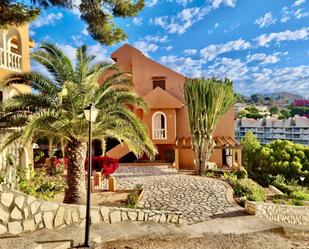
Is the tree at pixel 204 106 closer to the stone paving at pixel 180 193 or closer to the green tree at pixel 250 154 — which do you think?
the stone paving at pixel 180 193

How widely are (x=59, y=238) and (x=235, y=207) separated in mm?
7186

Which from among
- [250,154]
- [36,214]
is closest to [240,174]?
[36,214]

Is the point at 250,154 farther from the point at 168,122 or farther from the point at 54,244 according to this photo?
the point at 54,244

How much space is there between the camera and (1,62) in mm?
12156

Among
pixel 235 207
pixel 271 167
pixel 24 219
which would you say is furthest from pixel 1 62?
pixel 271 167

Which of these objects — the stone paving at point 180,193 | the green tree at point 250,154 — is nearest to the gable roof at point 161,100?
the stone paving at point 180,193

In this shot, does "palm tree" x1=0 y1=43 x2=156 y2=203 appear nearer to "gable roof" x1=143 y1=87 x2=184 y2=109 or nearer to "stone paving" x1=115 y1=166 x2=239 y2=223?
"stone paving" x1=115 y1=166 x2=239 y2=223

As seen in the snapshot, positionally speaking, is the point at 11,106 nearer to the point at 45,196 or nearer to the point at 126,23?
the point at 45,196

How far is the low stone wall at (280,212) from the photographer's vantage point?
1016cm

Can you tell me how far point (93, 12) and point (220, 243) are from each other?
882 cm

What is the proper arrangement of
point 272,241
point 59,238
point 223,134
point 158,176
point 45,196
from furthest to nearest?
point 223,134
point 158,176
point 45,196
point 272,241
point 59,238

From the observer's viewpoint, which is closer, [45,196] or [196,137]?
[45,196]

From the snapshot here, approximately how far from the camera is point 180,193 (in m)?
12.5

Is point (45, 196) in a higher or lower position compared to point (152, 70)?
lower
